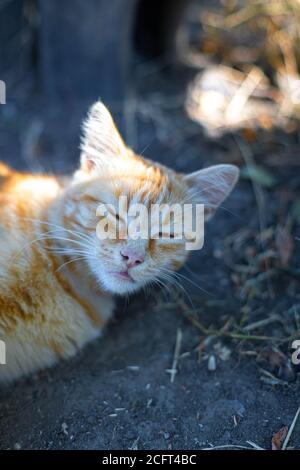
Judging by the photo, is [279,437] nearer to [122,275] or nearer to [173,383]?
[173,383]

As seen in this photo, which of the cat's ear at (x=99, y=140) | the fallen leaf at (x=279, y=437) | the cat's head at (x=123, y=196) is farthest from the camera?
the cat's ear at (x=99, y=140)

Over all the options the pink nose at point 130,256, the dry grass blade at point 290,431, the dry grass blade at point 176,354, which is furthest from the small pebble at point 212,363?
the pink nose at point 130,256

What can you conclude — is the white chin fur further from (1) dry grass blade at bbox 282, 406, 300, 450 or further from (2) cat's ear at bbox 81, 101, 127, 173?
(1) dry grass blade at bbox 282, 406, 300, 450

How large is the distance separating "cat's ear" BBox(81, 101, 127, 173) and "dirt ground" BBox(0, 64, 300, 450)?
32.5 inches

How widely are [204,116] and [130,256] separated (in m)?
2.41

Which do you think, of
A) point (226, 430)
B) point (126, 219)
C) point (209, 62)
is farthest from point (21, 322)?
point (209, 62)

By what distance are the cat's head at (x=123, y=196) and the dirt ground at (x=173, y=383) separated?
1.30 ft

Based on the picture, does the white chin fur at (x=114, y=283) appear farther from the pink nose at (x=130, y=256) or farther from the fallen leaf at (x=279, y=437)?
the fallen leaf at (x=279, y=437)

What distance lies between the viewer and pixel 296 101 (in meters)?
4.14

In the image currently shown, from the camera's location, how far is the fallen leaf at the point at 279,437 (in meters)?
2.06

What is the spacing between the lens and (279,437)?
209 cm

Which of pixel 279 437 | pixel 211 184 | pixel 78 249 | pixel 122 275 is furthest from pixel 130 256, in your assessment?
pixel 279 437
